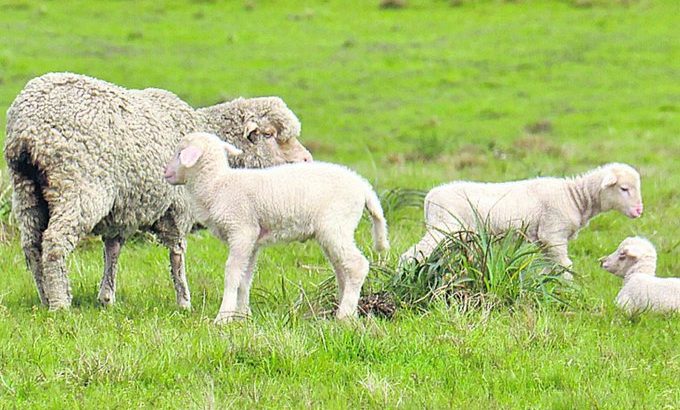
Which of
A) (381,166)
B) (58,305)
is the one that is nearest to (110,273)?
(58,305)

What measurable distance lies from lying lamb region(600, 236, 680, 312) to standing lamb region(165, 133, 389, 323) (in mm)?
1953

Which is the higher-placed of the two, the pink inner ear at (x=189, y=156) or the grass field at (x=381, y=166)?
the pink inner ear at (x=189, y=156)

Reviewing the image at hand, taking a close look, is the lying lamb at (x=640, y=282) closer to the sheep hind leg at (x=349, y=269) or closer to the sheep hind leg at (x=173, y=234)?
the sheep hind leg at (x=349, y=269)

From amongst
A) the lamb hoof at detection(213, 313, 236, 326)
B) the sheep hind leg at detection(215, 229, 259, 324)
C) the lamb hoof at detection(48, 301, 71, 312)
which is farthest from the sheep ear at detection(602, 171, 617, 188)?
the lamb hoof at detection(48, 301, 71, 312)

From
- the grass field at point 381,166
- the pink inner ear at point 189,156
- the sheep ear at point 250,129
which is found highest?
the pink inner ear at point 189,156

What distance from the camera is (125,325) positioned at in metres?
6.66

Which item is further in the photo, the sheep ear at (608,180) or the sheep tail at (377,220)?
the sheep ear at (608,180)

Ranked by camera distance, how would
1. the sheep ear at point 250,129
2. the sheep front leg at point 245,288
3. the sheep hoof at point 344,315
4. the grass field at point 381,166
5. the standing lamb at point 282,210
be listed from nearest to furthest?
the grass field at point 381,166 → the sheep hoof at point 344,315 → the standing lamb at point 282,210 → the sheep front leg at point 245,288 → the sheep ear at point 250,129

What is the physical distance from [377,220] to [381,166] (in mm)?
9221

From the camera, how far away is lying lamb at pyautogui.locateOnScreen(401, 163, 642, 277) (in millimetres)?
8711

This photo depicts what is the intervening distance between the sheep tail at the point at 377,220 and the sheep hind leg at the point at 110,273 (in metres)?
1.88

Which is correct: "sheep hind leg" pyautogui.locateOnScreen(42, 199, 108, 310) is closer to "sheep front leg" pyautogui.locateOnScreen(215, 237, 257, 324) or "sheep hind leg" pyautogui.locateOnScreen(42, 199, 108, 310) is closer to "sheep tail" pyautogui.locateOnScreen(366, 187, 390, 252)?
"sheep front leg" pyautogui.locateOnScreen(215, 237, 257, 324)

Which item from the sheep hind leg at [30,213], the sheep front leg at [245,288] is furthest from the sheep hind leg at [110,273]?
the sheep front leg at [245,288]

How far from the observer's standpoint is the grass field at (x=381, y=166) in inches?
226
